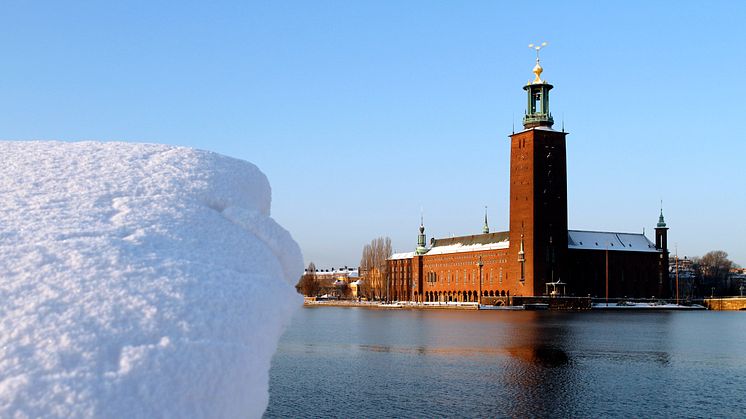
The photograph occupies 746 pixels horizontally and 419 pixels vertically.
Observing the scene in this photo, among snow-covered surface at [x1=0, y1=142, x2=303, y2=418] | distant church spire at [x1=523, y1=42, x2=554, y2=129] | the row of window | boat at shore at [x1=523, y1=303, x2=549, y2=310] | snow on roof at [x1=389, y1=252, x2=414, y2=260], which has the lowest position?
boat at shore at [x1=523, y1=303, x2=549, y2=310]

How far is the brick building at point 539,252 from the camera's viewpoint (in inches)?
3359

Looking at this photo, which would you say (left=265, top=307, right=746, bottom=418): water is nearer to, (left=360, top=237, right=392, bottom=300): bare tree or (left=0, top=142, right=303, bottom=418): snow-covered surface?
(left=0, top=142, right=303, bottom=418): snow-covered surface

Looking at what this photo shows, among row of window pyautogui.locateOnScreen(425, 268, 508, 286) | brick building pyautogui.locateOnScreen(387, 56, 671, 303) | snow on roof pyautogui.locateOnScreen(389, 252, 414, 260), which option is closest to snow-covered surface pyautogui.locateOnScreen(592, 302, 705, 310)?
brick building pyautogui.locateOnScreen(387, 56, 671, 303)

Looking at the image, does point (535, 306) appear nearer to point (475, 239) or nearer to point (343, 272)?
point (475, 239)

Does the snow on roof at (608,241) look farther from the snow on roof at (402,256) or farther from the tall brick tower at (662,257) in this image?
the snow on roof at (402,256)

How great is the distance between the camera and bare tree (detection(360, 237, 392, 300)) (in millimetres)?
113125

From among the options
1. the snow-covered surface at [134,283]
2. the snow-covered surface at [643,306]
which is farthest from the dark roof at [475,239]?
the snow-covered surface at [134,283]

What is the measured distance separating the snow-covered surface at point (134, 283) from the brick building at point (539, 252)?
3271 inches

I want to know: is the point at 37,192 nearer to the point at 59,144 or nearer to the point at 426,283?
the point at 59,144

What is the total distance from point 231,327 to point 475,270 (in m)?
98.3

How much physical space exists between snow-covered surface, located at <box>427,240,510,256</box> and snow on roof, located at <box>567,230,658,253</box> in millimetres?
8235

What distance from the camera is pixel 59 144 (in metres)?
3.82

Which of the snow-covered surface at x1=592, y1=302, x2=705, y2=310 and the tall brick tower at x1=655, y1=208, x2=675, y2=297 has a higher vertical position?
the tall brick tower at x1=655, y1=208, x2=675, y2=297

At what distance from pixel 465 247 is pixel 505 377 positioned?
8431 centimetres
